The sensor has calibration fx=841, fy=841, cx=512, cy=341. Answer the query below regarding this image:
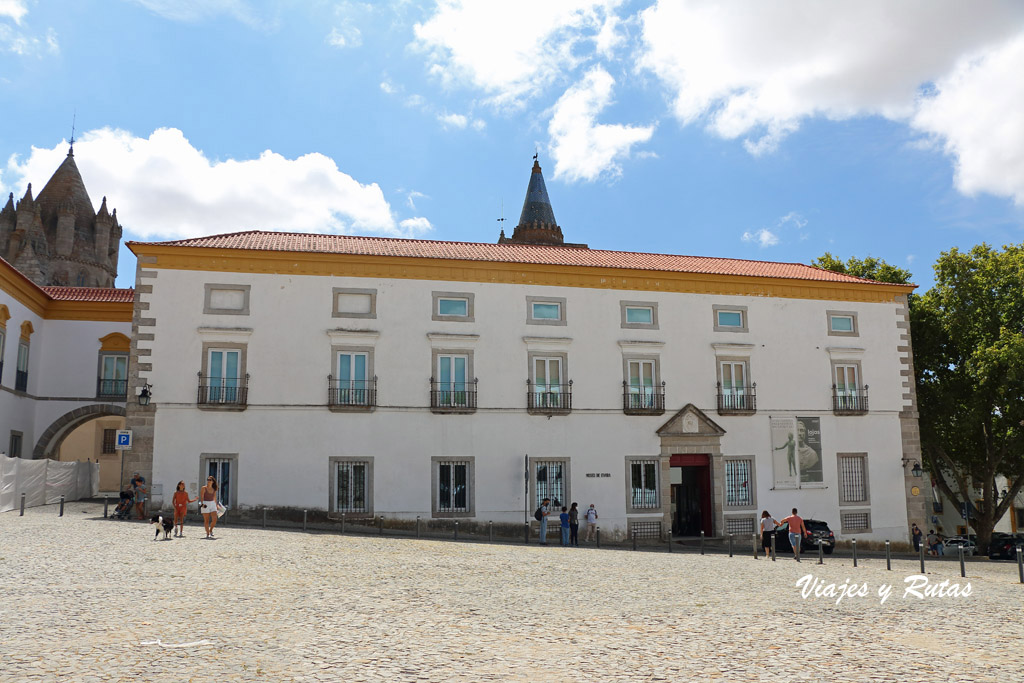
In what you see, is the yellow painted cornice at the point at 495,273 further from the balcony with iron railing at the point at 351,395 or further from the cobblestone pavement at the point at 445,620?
the cobblestone pavement at the point at 445,620

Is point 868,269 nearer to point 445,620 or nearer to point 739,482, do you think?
point 739,482

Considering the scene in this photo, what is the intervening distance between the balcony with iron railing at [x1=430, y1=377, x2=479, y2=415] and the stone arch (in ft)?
45.9

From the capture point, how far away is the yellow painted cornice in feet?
90.0

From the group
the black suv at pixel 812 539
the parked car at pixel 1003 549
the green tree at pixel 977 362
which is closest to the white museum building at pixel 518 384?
the black suv at pixel 812 539

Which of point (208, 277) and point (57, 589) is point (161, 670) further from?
point (208, 277)

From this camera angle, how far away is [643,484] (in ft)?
97.3

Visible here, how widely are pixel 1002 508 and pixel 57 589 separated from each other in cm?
3982

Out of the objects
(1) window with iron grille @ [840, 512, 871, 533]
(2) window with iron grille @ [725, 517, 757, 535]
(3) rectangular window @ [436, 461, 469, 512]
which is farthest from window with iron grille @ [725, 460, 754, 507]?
(3) rectangular window @ [436, 461, 469, 512]

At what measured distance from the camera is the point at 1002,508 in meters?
38.9

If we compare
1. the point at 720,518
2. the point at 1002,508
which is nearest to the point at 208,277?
the point at 720,518

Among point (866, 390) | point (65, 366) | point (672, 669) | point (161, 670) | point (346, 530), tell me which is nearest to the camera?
point (161, 670)

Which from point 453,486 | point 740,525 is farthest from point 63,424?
point 740,525

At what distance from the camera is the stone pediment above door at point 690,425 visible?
2994cm

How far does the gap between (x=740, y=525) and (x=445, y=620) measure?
21374 mm
